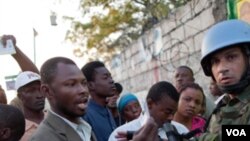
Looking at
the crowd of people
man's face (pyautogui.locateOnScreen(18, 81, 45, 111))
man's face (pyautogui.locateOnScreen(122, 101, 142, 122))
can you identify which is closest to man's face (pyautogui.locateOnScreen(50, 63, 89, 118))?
the crowd of people

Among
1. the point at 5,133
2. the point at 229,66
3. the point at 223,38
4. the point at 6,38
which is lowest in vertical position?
the point at 5,133

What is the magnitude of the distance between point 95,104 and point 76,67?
1216mm

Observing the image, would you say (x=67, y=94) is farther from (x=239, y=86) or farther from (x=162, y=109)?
(x=239, y=86)

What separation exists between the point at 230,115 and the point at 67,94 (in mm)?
969

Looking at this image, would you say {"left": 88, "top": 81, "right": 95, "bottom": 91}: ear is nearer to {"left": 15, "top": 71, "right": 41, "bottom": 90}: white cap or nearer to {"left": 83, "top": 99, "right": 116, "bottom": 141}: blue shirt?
{"left": 83, "top": 99, "right": 116, "bottom": 141}: blue shirt

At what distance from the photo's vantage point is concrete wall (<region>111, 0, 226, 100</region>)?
767 cm

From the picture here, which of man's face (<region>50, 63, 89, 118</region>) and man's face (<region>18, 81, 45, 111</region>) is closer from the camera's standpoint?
man's face (<region>50, 63, 89, 118</region>)

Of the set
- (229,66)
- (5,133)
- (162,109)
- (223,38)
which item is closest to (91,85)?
(162,109)

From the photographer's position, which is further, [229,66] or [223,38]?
[223,38]

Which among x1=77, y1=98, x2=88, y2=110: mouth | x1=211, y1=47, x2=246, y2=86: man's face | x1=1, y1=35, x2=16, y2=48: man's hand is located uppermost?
x1=1, y1=35, x2=16, y2=48: man's hand

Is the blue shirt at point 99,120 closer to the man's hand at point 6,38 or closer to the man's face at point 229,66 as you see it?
the man's hand at point 6,38

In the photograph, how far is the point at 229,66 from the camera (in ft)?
7.76

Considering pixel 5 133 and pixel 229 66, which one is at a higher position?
pixel 229 66

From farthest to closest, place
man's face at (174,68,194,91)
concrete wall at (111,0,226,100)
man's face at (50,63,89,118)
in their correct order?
concrete wall at (111,0,226,100), man's face at (174,68,194,91), man's face at (50,63,89,118)
